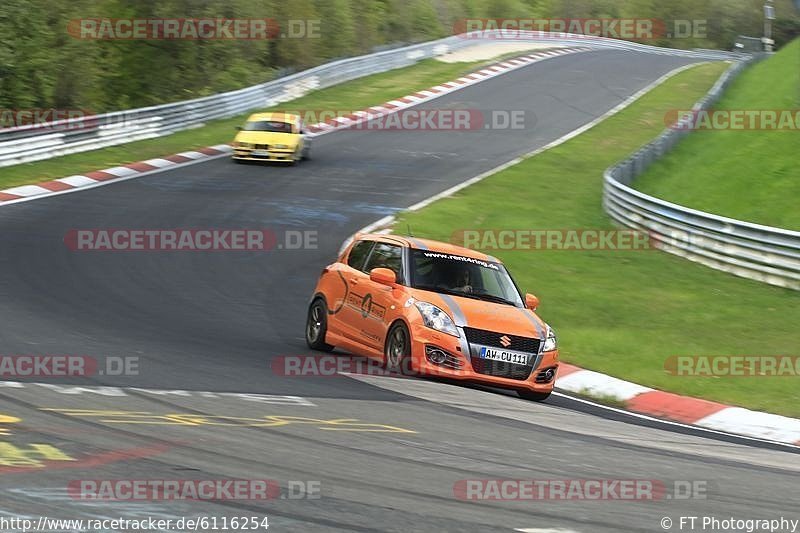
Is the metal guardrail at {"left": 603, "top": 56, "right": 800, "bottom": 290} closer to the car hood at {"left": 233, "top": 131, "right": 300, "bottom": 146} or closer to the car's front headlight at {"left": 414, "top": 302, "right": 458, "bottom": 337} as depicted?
the car hood at {"left": 233, "top": 131, "right": 300, "bottom": 146}

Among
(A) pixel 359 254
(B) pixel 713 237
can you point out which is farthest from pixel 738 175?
(A) pixel 359 254

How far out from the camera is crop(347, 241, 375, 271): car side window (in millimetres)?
13414

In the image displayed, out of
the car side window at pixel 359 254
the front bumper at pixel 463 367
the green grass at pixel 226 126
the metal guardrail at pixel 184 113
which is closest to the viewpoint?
the front bumper at pixel 463 367

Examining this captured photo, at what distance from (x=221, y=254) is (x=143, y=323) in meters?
5.70

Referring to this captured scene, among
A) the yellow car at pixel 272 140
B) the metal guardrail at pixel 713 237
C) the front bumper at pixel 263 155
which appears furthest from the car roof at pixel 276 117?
the metal guardrail at pixel 713 237

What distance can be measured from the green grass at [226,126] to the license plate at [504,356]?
14.6 m

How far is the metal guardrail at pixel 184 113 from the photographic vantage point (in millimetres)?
26969

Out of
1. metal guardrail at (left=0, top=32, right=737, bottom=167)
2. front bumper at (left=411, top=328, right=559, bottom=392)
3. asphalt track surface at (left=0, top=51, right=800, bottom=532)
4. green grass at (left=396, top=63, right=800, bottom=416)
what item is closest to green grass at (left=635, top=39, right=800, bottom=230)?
green grass at (left=396, top=63, right=800, bottom=416)

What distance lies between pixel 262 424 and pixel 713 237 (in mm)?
13794

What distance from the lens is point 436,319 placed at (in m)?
11.8

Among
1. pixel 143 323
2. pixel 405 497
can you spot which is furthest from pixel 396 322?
pixel 405 497

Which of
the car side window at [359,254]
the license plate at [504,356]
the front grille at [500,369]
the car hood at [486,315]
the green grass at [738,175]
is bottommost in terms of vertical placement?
the green grass at [738,175]

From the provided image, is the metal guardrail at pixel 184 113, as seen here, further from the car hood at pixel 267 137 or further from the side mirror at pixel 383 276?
the side mirror at pixel 383 276

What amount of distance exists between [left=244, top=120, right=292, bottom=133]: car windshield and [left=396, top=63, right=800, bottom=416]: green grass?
4.99m
